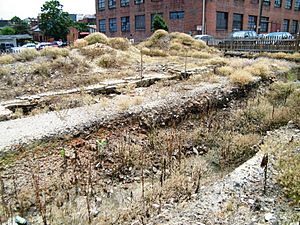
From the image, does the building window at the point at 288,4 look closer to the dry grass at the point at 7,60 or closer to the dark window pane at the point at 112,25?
the dark window pane at the point at 112,25

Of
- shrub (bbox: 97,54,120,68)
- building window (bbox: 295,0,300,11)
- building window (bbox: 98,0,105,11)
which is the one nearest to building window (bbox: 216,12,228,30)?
building window (bbox: 295,0,300,11)

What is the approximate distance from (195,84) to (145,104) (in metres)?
2.76

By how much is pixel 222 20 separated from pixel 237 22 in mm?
3285

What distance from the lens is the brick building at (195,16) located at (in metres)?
32.0

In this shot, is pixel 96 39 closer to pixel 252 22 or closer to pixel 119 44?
pixel 119 44

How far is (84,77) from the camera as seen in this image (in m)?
10.4

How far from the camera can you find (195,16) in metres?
31.8

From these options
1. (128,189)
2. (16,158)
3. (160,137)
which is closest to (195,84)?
(160,137)

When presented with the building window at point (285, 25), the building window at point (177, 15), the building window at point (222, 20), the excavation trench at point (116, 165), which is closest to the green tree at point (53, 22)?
the building window at point (177, 15)

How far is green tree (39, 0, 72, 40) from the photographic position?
4791cm

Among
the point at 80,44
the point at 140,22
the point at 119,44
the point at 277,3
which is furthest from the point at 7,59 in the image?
the point at 277,3

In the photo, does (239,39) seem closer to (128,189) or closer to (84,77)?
(84,77)

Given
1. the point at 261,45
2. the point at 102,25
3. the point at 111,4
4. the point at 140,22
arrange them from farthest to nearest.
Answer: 1. the point at 102,25
2. the point at 111,4
3. the point at 140,22
4. the point at 261,45

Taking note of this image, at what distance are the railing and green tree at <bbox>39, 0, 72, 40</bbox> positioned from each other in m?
33.3
